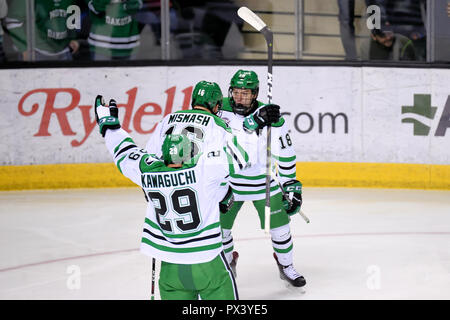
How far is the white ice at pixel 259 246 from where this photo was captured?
5.20 meters

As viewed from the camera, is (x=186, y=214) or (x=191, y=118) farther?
(x=191, y=118)

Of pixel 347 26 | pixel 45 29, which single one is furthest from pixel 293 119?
pixel 45 29

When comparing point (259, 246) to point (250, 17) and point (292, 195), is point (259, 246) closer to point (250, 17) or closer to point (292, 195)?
point (292, 195)

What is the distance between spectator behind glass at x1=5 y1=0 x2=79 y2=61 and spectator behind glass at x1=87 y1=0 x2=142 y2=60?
0.23 meters

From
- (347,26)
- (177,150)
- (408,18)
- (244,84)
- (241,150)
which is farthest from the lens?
(347,26)

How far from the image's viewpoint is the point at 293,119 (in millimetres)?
8961

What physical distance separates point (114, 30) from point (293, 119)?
2166 mm

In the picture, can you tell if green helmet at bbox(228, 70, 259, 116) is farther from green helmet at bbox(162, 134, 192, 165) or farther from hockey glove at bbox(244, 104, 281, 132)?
green helmet at bbox(162, 134, 192, 165)

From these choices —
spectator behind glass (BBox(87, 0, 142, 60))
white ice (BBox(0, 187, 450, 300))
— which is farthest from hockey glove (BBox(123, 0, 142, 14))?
white ice (BBox(0, 187, 450, 300))

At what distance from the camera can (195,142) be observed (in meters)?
3.42

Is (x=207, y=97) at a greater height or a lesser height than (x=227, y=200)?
greater

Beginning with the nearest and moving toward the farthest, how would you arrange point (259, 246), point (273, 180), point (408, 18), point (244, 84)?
1. point (244, 84)
2. point (273, 180)
3. point (259, 246)
4. point (408, 18)

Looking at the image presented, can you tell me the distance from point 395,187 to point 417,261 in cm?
305

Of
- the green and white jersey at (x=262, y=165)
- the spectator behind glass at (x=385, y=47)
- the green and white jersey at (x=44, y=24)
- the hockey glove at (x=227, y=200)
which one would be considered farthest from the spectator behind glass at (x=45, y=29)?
the hockey glove at (x=227, y=200)
